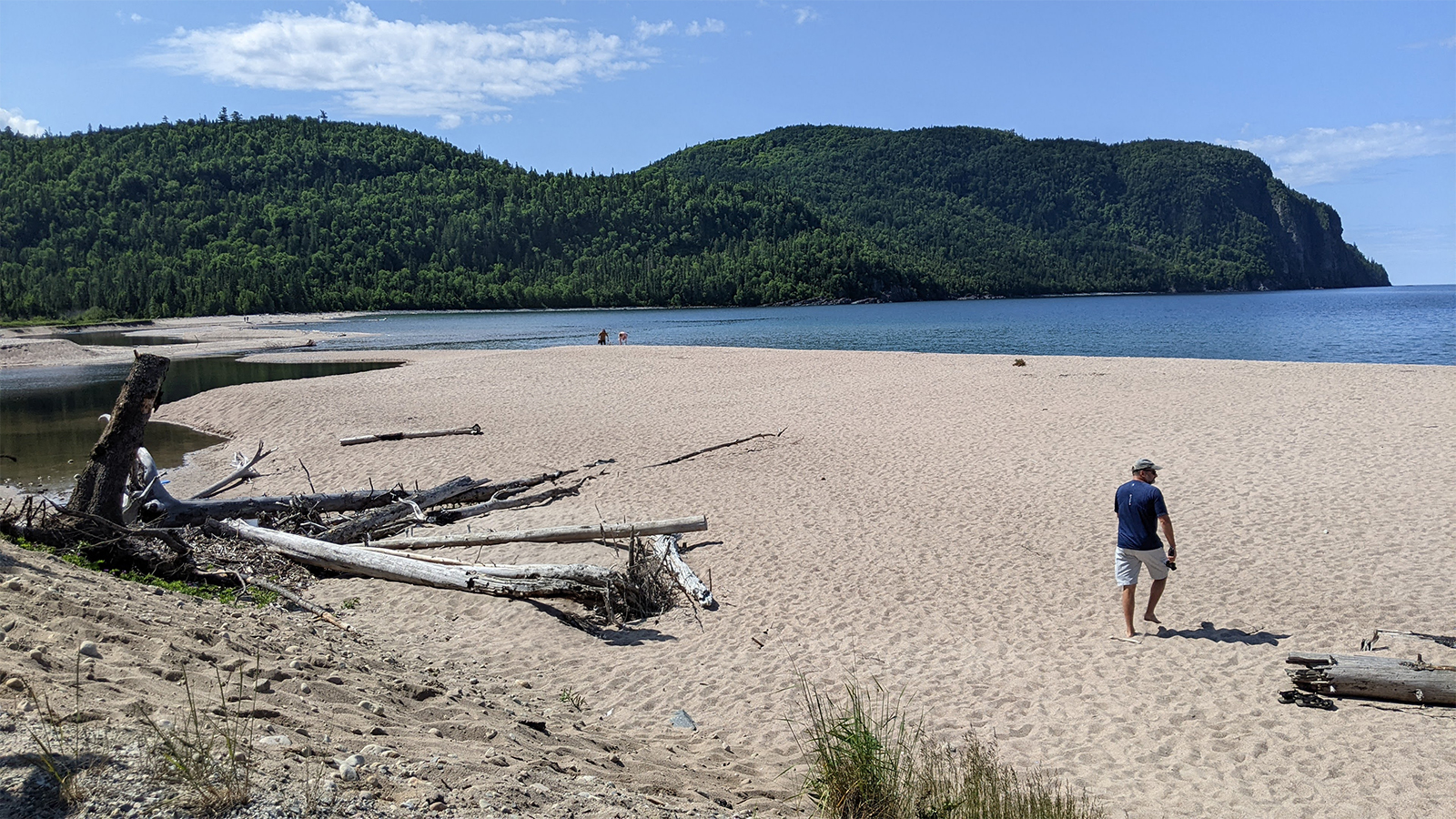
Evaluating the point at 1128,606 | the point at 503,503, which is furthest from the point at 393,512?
the point at 1128,606

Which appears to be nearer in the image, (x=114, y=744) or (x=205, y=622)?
(x=114, y=744)

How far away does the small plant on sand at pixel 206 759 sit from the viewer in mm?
3092

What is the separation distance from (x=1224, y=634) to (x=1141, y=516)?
122 cm

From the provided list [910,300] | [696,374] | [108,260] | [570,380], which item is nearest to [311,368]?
[570,380]

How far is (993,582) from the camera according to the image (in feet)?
28.3

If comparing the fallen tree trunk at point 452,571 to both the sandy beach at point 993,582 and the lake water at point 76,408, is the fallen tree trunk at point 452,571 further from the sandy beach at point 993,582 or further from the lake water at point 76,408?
the lake water at point 76,408

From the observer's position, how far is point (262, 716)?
13.1ft

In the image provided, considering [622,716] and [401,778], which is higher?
[401,778]

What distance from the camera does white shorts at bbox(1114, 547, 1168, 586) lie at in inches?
291

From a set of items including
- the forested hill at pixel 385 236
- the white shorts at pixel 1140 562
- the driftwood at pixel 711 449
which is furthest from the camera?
the forested hill at pixel 385 236

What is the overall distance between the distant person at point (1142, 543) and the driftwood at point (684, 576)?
3698 millimetres

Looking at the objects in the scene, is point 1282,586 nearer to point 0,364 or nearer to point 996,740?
point 996,740

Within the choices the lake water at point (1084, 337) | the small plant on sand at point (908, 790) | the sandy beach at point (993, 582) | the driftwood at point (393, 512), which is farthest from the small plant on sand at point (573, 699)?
the lake water at point (1084, 337)

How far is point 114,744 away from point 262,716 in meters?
0.76
